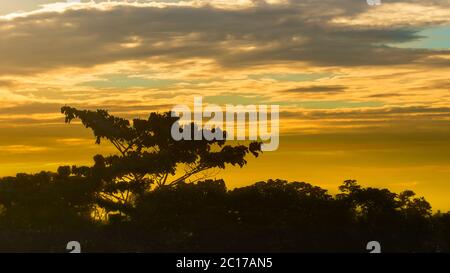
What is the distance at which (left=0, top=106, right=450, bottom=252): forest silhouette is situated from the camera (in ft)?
128

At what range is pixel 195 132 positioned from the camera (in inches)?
1722

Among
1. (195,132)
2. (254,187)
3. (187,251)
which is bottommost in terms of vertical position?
(187,251)

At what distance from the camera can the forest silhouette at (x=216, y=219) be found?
3903 cm

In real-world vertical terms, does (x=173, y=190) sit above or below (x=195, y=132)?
below

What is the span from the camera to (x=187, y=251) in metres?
38.6

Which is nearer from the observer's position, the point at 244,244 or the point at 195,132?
the point at 244,244

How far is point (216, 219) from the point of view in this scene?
128ft
